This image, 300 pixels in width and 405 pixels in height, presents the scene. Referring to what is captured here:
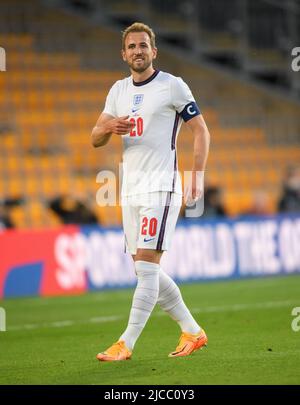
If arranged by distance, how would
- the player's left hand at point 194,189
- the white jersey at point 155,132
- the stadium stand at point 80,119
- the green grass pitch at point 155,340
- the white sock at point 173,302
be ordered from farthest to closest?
the stadium stand at point 80,119 → the white sock at point 173,302 → the white jersey at point 155,132 → the player's left hand at point 194,189 → the green grass pitch at point 155,340

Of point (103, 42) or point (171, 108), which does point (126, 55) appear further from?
point (103, 42)

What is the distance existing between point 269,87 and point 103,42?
3.95m

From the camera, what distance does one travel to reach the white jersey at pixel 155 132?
7.88 metres

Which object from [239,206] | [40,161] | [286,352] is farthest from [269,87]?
[286,352]

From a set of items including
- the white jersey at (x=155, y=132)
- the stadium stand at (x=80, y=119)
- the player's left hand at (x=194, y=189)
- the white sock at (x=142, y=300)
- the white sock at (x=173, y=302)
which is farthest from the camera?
the stadium stand at (x=80, y=119)

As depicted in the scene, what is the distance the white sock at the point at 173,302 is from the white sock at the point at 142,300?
0.23 m

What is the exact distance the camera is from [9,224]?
16.9m

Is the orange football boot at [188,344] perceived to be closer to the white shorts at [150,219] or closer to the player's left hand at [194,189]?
the white shorts at [150,219]

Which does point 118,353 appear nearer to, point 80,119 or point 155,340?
point 155,340

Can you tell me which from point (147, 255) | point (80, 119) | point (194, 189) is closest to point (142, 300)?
point (147, 255)

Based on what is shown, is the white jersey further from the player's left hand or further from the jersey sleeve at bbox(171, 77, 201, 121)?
the player's left hand

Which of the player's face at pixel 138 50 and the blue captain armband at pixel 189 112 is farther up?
the player's face at pixel 138 50

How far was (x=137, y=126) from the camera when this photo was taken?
7.90 m

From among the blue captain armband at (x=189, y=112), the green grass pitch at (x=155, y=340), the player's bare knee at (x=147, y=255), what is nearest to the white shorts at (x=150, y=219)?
the player's bare knee at (x=147, y=255)
